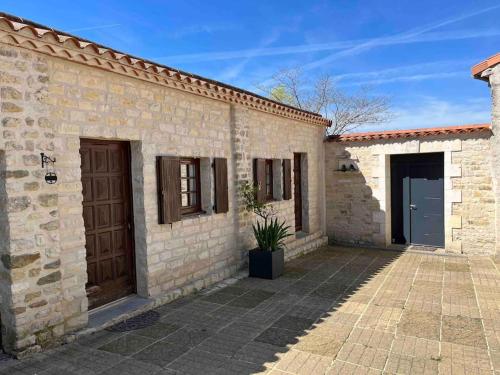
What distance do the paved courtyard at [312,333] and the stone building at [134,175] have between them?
0.59 metres

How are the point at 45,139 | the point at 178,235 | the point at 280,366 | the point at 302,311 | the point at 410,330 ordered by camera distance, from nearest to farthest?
the point at 280,366, the point at 45,139, the point at 410,330, the point at 302,311, the point at 178,235

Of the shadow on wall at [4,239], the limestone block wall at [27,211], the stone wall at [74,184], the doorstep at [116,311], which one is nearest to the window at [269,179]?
the stone wall at [74,184]

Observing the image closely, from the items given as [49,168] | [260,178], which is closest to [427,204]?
[260,178]

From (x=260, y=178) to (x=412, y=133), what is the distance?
3.97m

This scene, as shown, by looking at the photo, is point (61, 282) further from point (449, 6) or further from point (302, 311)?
point (449, 6)

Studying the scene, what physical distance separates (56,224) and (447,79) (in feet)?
64.8

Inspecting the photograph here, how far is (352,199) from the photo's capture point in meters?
9.84

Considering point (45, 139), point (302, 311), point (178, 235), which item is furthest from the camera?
point (178, 235)

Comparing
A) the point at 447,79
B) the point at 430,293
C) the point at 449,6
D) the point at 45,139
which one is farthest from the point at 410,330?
the point at 447,79

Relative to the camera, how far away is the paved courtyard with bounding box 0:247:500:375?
11.7ft

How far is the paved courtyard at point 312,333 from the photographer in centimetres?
355

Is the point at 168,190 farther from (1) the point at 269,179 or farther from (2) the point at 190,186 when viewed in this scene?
(1) the point at 269,179

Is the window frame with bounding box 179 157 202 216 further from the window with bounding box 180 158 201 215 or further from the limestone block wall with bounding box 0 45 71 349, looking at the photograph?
the limestone block wall with bounding box 0 45 71 349

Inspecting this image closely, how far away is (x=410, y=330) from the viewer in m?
4.40
